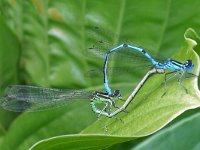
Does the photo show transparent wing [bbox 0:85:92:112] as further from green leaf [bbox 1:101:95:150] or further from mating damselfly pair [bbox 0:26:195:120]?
green leaf [bbox 1:101:95:150]

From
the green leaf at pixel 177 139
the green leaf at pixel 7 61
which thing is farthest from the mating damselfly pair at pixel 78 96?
the green leaf at pixel 7 61

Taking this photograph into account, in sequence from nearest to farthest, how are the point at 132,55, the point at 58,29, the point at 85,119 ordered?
the point at 132,55
the point at 85,119
the point at 58,29

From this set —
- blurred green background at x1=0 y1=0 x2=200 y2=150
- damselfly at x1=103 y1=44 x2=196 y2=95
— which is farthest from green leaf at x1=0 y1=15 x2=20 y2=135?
damselfly at x1=103 y1=44 x2=196 y2=95

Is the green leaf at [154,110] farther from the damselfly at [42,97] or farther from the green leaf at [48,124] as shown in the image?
the green leaf at [48,124]

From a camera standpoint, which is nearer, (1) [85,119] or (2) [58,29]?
(1) [85,119]

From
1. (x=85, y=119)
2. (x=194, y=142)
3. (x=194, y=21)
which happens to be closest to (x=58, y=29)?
(x=85, y=119)

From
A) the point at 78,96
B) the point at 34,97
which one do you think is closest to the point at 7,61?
the point at 34,97

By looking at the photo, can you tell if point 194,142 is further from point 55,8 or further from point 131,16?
point 55,8

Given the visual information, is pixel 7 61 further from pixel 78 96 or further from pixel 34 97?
pixel 78 96
